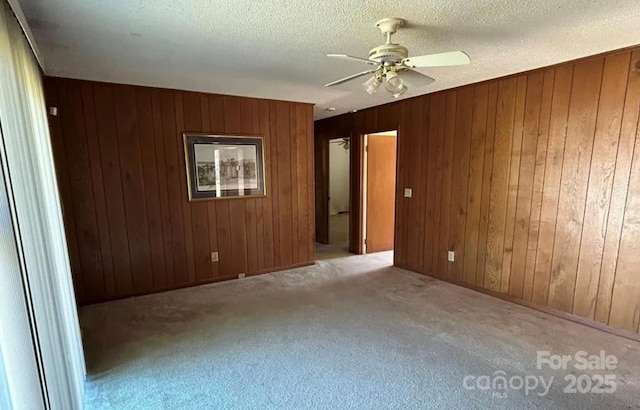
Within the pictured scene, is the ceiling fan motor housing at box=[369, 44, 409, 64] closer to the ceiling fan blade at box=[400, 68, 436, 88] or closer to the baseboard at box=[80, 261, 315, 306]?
the ceiling fan blade at box=[400, 68, 436, 88]

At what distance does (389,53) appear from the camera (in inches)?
74.1

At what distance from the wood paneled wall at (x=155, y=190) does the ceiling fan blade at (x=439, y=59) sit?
261 centimetres

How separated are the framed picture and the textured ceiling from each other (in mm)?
833

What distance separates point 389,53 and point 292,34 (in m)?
0.68

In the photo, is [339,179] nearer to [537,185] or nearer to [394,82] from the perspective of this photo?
[537,185]

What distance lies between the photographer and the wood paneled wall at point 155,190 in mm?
3289

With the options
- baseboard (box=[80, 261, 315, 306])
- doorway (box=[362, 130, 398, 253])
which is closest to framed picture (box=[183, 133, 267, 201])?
baseboard (box=[80, 261, 315, 306])

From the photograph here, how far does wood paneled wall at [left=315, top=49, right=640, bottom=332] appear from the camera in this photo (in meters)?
2.65

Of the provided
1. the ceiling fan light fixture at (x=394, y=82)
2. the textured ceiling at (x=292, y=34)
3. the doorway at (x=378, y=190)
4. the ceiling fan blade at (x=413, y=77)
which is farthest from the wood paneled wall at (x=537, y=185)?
the ceiling fan light fixture at (x=394, y=82)

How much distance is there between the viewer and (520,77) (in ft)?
10.4

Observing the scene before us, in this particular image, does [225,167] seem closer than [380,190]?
Yes

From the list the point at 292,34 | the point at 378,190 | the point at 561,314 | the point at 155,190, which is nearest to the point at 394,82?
the point at 292,34

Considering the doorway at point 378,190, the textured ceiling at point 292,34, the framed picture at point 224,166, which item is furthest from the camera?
the doorway at point 378,190

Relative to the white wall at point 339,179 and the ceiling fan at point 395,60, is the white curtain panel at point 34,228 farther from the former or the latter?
the white wall at point 339,179
